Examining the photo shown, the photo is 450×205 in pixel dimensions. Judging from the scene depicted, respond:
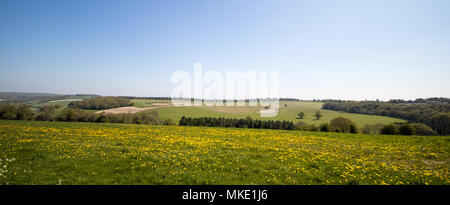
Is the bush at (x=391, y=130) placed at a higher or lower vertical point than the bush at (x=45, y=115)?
lower

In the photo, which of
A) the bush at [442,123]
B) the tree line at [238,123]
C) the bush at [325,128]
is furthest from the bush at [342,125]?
the bush at [442,123]

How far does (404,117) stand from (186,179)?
99.2 meters

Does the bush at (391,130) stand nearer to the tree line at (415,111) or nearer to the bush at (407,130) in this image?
the bush at (407,130)

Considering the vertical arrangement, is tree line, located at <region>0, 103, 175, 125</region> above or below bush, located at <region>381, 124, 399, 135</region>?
above

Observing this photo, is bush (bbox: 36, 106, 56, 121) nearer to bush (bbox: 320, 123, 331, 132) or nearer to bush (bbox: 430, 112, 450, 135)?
bush (bbox: 320, 123, 331, 132)

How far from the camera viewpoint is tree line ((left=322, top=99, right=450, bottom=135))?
4622 centimetres

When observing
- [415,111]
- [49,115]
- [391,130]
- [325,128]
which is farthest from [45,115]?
[415,111]

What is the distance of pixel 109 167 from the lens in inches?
295

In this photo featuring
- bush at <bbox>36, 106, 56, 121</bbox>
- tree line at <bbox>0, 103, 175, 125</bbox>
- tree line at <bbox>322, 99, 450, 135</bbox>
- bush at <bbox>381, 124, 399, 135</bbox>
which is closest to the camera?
bush at <bbox>381, 124, 399, 135</bbox>

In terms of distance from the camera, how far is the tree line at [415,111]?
152 ft

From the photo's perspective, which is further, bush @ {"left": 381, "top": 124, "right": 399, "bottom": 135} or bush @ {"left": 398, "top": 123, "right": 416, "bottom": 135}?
bush @ {"left": 381, "top": 124, "right": 399, "bottom": 135}

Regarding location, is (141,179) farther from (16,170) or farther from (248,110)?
(248,110)

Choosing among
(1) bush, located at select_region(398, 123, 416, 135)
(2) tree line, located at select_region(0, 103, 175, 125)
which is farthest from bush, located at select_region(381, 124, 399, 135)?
(2) tree line, located at select_region(0, 103, 175, 125)
